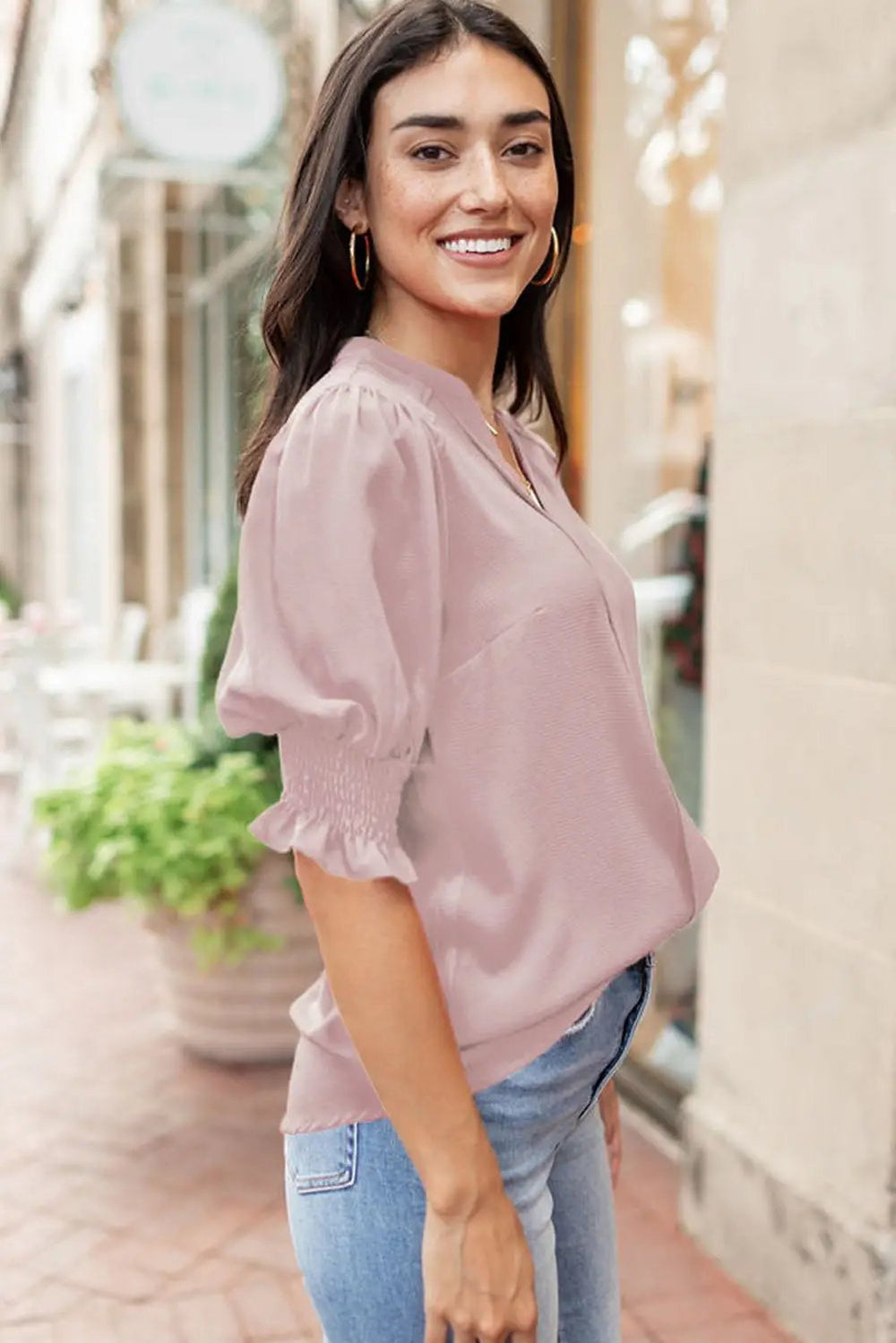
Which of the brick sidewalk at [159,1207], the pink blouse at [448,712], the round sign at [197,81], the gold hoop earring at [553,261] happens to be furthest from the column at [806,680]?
the round sign at [197,81]

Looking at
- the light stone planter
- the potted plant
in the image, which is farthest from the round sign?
the light stone planter

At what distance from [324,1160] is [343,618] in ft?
1.66

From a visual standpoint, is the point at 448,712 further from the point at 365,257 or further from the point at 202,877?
the point at 202,877

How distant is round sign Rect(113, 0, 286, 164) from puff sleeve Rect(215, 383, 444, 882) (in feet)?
19.6

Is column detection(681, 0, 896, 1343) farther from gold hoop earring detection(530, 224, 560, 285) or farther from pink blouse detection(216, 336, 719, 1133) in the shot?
pink blouse detection(216, 336, 719, 1133)

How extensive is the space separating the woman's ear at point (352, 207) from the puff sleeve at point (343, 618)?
0.74 ft

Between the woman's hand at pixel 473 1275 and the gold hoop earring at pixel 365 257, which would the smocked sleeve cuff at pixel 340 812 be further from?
the gold hoop earring at pixel 365 257

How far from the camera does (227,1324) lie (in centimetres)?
309

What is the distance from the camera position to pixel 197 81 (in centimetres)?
662

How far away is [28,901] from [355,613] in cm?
618

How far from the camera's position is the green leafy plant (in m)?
4.01

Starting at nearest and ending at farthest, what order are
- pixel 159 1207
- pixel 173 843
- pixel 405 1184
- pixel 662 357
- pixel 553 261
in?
pixel 405 1184, pixel 553 261, pixel 159 1207, pixel 173 843, pixel 662 357

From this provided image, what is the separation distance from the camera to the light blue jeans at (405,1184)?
1243 millimetres

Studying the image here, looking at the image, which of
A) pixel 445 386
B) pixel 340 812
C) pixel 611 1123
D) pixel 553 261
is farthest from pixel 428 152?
pixel 611 1123
